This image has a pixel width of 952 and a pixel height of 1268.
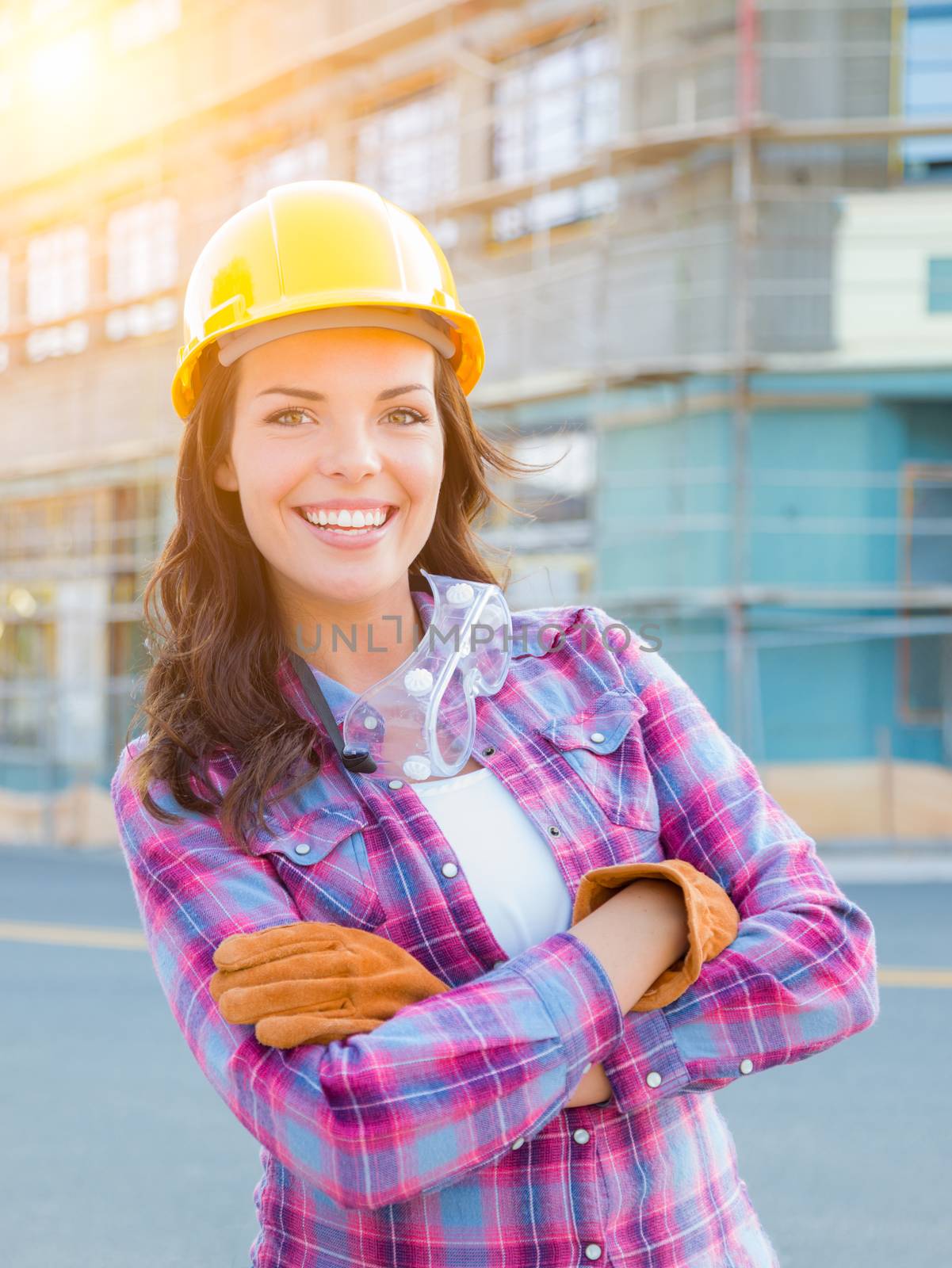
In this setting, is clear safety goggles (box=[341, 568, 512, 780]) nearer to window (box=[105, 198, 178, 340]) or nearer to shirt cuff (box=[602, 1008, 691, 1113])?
shirt cuff (box=[602, 1008, 691, 1113])

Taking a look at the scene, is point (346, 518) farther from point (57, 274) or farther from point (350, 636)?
point (57, 274)

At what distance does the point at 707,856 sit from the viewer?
6.40 feet

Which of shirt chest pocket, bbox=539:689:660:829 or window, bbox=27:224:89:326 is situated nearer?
shirt chest pocket, bbox=539:689:660:829

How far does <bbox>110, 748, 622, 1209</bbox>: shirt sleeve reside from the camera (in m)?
1.50

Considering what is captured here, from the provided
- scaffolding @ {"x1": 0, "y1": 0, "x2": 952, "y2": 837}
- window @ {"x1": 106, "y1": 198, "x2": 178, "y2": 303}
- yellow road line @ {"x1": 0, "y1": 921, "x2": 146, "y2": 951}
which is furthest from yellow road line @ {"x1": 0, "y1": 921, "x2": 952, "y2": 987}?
window @ {"x1": 106, "y1": 198, "x2": 178, "y2": 303}

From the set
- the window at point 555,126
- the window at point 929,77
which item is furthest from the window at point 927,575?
the window at point 555,126

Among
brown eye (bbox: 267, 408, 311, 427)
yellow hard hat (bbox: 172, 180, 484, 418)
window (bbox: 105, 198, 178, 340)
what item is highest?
window (bbox: 105, 198, 178, 340)

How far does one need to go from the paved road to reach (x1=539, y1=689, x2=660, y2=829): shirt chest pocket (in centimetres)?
279

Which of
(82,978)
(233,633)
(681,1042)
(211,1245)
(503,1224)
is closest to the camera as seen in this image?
(503,1224)

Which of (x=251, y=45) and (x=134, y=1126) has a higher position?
(x=251, y=45)

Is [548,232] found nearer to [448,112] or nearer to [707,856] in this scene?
[448,112]

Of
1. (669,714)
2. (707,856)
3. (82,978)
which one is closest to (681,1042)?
(707,856)

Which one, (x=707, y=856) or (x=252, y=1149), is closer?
(x=707, y=856)

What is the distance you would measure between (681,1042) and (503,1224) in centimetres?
32
